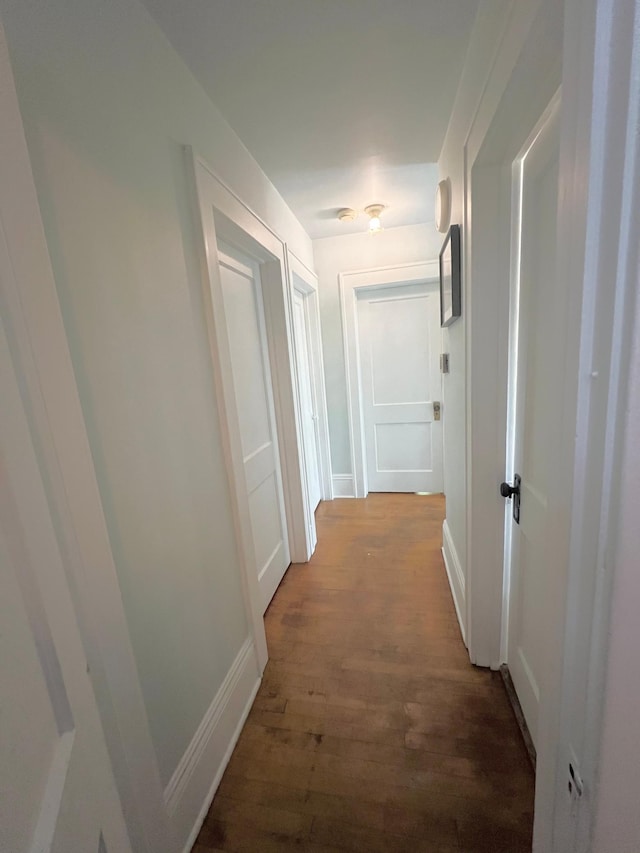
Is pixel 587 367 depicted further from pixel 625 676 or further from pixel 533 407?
pixel 533 407

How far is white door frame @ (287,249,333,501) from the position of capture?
298 cm

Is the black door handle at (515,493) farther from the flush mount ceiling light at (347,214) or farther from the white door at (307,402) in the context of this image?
the flush mount ceiling light at (347,214)

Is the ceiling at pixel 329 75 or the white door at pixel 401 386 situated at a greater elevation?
the ceiling at pixel 329 75

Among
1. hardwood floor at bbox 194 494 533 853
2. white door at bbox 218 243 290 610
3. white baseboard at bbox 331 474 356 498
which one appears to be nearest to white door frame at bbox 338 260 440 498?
white baseboard at bbox 331 474 356 498

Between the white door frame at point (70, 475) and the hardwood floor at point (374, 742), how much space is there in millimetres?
383

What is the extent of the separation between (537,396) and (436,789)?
1299 mm

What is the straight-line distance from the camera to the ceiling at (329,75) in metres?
1.06

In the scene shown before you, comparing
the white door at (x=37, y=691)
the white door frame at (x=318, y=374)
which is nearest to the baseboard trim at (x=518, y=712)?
the white door at (x=37, y=691)

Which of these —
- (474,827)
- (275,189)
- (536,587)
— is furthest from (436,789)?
(275,189)

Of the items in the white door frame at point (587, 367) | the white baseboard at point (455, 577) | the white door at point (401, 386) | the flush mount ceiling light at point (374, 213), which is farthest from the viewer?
the white door at point (401, 386)

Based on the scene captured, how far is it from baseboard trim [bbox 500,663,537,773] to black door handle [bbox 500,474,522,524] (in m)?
0.73

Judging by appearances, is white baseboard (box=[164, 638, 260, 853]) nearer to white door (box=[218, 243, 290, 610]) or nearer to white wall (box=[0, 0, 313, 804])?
white wall (box=[0, 0, 313, 804])

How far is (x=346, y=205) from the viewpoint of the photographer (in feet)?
7.84

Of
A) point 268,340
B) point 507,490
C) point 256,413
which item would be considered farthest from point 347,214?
point 507,490
